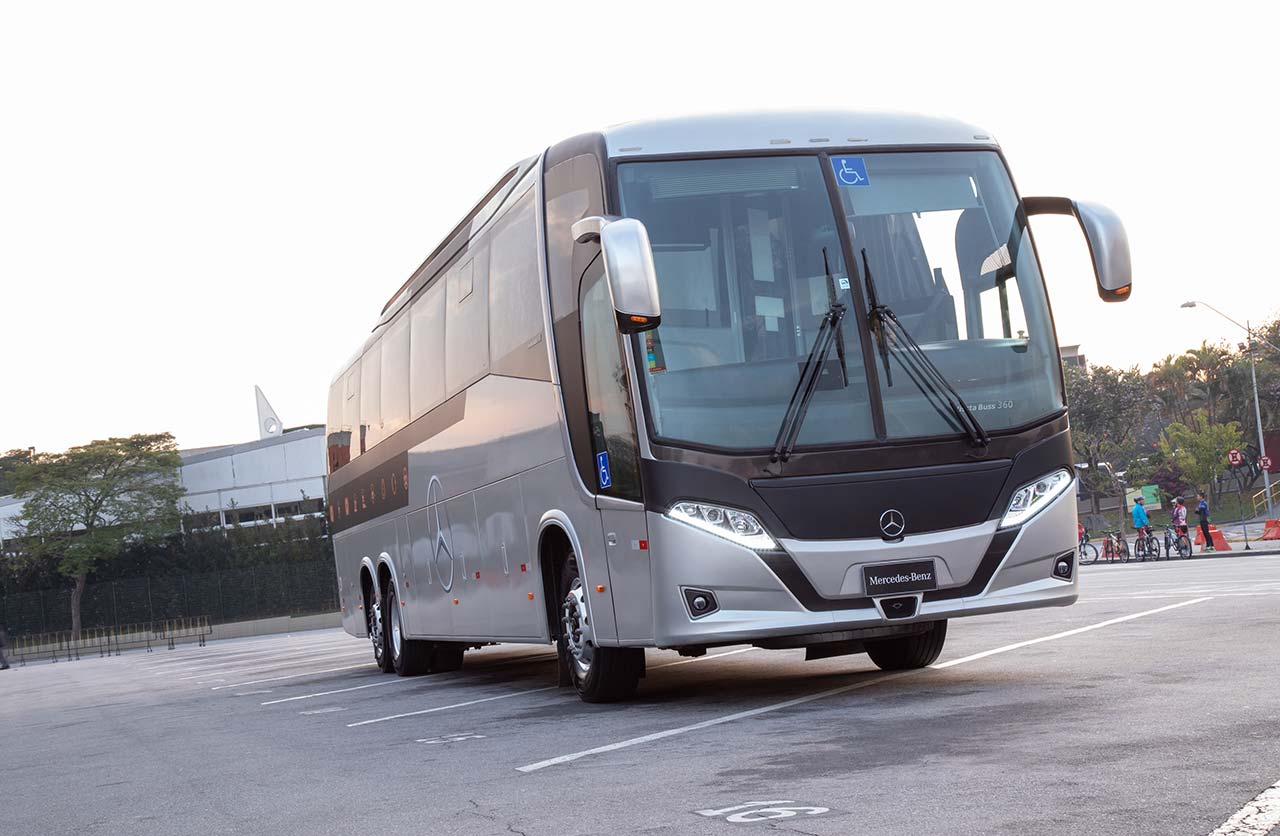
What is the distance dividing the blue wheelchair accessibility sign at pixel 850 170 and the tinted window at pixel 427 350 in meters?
5.76

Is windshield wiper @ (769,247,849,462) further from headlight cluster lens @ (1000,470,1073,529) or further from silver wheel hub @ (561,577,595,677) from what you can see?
silver wheel hub @ (561,577,595,677)

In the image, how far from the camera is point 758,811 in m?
5.91

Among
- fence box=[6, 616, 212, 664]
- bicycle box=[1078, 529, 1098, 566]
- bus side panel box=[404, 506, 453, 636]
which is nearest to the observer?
bus side panel box=[404, 506, 453, 636]

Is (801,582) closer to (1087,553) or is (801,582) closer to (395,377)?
(395,377)

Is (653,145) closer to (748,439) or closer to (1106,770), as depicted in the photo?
(748,439)

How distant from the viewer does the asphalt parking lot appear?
228 inches

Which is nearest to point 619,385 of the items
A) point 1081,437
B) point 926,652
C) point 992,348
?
point 992,348

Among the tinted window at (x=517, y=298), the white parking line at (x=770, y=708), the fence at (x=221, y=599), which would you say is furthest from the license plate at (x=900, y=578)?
the fence at (x=221, y=599)

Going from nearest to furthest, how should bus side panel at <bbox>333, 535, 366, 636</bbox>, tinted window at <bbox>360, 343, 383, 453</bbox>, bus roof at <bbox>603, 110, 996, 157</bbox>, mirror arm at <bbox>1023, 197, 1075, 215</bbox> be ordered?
bus roof at <bbox>603, 110, 996, 157</bbox> < mirror arm at <bbox>1023, 197, 1075, 215</bbox> < tinted window at <bbox>360, 343, 383, 453</bbox> < bus side panel at <bbox>333, 535, 366, 636</bbox>

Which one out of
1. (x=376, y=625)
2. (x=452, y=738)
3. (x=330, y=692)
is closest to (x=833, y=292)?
(x=452, y=738)

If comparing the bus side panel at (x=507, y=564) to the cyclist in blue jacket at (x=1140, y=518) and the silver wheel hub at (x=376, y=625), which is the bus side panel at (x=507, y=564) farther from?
the cyclist in blue jacket at (x=1140, y=518)

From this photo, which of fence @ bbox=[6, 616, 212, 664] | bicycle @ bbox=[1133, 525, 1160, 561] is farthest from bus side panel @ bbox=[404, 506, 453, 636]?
fence @ bbox=[6, 616, 212, 664]

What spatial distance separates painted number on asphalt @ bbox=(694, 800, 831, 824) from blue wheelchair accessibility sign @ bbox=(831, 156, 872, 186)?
17.0 ft

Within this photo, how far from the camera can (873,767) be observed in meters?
6.76
